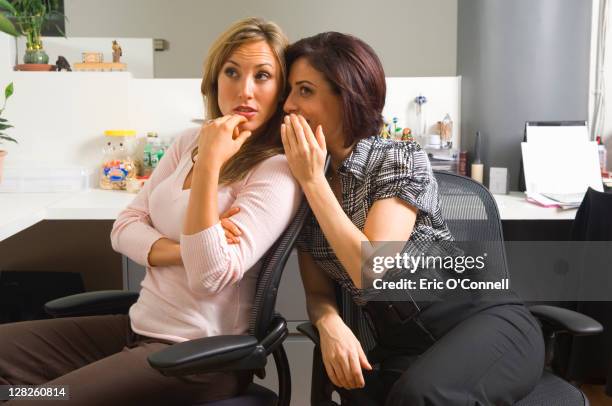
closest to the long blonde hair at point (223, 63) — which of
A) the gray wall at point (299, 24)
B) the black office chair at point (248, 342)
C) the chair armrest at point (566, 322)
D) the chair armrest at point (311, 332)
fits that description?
the black office chair at point (248, 342)

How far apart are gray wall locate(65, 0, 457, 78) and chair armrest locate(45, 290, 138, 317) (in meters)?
3.68

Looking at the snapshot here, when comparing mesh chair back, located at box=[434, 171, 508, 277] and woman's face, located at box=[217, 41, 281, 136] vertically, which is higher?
woman's face, located at box=[217, 41, 281, 136]

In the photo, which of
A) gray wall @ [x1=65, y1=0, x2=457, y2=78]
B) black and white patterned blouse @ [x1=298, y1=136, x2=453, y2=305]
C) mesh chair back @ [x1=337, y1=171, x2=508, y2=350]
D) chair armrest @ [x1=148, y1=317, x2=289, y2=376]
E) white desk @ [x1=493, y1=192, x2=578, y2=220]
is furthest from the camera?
gray wall @ [x1=65, y1=0, x2=457, y2=78]

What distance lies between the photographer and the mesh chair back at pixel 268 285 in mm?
1226

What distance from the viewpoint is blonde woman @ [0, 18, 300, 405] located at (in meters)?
1.21

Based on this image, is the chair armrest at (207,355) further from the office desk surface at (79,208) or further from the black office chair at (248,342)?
the office desk surface at (79,208)

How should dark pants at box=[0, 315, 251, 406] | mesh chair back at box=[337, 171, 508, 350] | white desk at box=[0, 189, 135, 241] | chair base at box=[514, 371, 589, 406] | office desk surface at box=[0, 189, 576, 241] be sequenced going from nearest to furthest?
dark pants at box=[0, 315, 251, 406]
chair base at box=[514, 371, 589, 406]
mesh chair back at box=[337, 171, 508, 350]
white desk at box=[0, 189, 135, 241]
office desk surface at box=[0, 189, 576, 241]

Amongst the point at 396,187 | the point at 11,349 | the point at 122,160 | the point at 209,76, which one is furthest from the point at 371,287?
the point at 122,160

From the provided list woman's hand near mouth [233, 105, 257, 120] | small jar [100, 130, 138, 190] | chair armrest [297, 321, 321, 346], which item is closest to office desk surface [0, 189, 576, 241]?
small jar [100, 130, 138, 190]

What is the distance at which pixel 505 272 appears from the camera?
4.94 ft

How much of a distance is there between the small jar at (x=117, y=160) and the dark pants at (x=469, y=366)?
1.49 meters

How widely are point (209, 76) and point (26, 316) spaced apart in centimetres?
144

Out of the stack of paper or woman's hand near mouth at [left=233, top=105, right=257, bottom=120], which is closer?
woman's hand near mouth at [left=233, top=105, right=257, bottom=120]

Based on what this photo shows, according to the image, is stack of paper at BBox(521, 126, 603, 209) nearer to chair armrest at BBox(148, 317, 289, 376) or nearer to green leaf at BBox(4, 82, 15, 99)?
chair armrest at BBox(148, 317, 289, 376)
